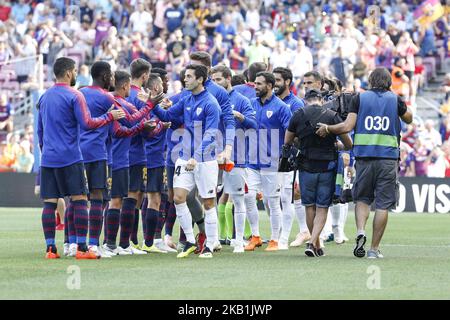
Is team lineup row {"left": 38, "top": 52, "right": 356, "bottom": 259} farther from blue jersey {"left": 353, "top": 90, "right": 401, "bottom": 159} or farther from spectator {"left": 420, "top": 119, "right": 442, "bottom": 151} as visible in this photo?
spectator {"left": 420, "top": 119, "right": 442, "bottom": 151}

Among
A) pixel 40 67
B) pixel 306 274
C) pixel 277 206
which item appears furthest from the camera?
pixel 40 67

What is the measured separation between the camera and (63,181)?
47.5 ft

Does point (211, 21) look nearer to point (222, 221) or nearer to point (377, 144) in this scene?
point (222, 221)

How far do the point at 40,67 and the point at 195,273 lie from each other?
754 inches

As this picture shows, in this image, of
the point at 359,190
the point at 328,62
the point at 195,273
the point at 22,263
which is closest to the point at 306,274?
the point at 195,273

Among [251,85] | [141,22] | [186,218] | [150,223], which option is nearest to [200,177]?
[186,218]

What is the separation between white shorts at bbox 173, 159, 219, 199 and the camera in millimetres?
14766

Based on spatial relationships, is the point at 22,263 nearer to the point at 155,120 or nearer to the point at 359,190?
the point at 155,120

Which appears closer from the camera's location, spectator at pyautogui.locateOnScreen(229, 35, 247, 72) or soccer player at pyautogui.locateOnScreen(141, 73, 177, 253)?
soccer player at pyautogui.locateOnScreen(141, 73, 177, 253)

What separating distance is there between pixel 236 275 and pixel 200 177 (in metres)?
2.51

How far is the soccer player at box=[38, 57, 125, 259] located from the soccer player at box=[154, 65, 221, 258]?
964 millimetres

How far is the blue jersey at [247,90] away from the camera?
17469mm

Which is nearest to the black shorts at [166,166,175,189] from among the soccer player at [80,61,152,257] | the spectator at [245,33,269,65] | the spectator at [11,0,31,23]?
the soccer player at [80,61,152,257]
